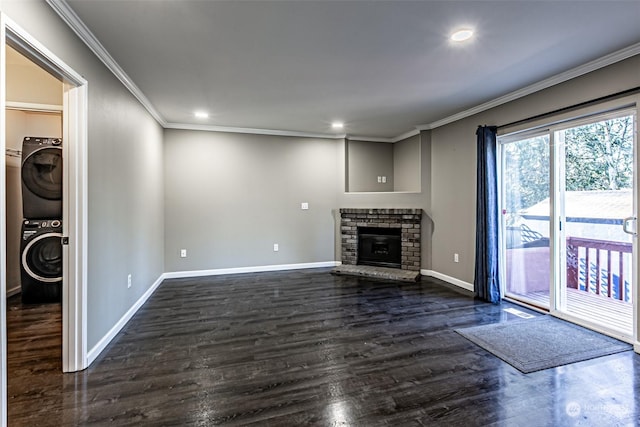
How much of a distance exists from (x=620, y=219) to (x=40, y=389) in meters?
4.69

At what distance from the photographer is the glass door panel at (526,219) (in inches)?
133

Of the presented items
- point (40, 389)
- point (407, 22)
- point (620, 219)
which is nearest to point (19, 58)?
point (40, 389)

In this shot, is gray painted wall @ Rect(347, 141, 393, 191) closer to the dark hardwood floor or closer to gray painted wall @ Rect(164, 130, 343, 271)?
gray painted wall @ Rect(164, 130, 343, 271)

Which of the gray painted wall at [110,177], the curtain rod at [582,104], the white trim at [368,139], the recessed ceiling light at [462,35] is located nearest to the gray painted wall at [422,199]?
the white trim at [368,139]

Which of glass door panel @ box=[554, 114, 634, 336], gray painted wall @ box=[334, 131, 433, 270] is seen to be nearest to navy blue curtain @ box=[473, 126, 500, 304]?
glass door panel @ box=[554, 114, 634, 336]

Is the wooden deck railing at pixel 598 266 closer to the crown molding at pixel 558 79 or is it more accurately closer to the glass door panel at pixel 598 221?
the glass door panel at pixel 598 221

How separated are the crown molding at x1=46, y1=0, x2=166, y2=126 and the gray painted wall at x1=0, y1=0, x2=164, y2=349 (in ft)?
0.13

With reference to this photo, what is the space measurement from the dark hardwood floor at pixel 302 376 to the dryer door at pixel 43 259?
404mm

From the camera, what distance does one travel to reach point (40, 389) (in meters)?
1.99

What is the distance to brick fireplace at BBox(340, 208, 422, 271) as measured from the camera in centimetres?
507

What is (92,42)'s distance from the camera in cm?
235

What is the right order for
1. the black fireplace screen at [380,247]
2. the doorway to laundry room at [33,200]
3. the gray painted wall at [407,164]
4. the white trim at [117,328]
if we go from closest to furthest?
1. the white trim at [117,328]
2. the doorway to laundry room at [33,200]
3. the black fireplace screen at [380,247]
4. the gray painted wall at [407,164]

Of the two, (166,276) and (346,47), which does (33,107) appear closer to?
(166,276)

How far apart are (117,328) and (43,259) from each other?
171 cm
